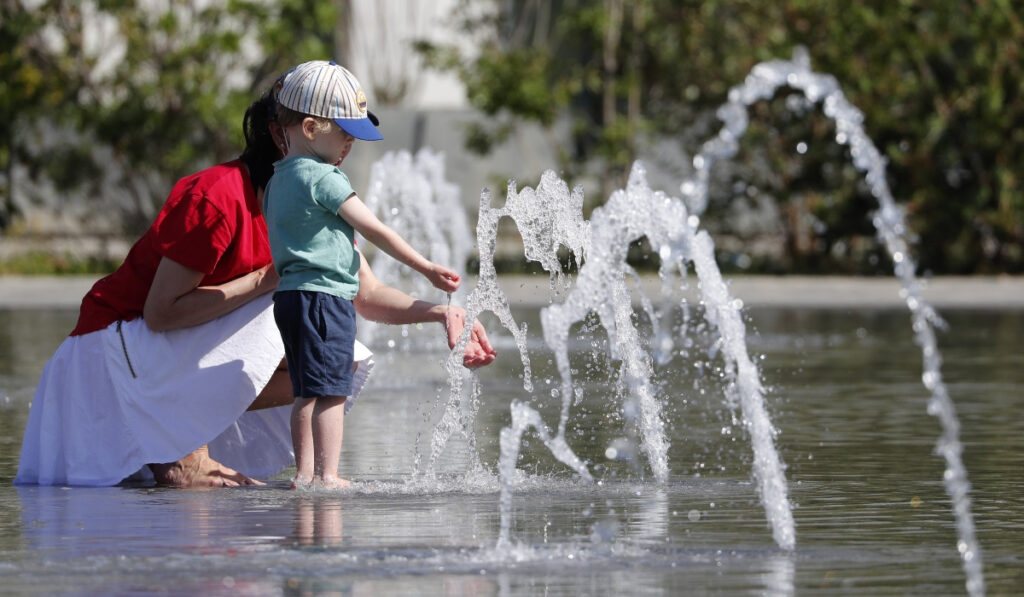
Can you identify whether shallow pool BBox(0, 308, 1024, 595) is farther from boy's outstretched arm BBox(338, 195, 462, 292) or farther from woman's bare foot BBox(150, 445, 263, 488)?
boy's outstretched arm BBox(338, 195, 462, 292)

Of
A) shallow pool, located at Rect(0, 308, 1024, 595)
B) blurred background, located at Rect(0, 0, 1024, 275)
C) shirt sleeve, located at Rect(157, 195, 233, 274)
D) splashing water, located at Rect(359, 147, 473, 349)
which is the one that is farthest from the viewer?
blurred background, located at Rect(0, 0, 1024, 275)

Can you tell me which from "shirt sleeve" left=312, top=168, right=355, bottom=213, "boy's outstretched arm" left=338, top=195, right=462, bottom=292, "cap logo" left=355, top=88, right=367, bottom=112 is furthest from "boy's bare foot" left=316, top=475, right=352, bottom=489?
"cap logo" left=355, top=88, right=367, bottom=112

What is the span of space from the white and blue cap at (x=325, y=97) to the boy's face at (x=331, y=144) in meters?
0.04

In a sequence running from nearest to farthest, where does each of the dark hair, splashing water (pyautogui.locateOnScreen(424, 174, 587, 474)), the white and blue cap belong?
the white and blue cap < the dark hair < splashing water (pyautogui.locateOnScreen(424, 174, 587, 474))

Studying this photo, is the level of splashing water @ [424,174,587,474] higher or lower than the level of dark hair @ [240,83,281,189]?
lower

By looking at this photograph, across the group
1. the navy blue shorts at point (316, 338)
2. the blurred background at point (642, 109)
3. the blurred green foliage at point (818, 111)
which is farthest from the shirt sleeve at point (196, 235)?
the blurred green foliage at point (818, 111)

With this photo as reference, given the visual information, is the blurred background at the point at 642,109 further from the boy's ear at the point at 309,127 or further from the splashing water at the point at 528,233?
the boy's ear at the point at 309,127

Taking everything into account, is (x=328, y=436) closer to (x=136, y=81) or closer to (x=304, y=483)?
(x=304, y=483)

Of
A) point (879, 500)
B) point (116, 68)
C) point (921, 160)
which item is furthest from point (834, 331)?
point (116, 68)

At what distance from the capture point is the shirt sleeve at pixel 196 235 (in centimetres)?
568

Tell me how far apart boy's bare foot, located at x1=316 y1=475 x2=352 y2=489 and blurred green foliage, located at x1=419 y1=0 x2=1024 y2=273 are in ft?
39.4

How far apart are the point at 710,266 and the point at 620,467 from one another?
995 millimetres

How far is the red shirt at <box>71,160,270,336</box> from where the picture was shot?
569cm

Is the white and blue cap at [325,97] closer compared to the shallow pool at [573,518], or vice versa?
the shallow pool at [573,518]
